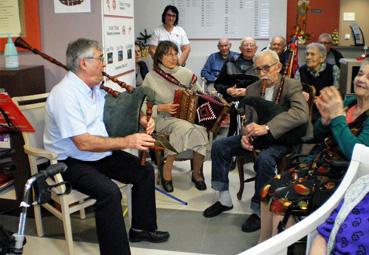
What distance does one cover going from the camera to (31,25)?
323 cm

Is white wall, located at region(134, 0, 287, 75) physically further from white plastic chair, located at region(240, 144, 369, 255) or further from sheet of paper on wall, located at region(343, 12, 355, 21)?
white plastic chair, located at region(240, 144, 369, 255)

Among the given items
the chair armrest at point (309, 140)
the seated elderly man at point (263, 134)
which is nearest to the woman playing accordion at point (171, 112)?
the seated elderly man at point (263, 134)

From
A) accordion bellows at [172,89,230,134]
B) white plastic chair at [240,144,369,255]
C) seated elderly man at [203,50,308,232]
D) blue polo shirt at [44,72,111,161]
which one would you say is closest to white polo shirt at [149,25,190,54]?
accordion bellows at [172,89,230,134]

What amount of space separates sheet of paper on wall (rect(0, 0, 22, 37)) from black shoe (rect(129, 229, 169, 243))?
5.52ft

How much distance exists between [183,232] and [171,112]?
107 cm

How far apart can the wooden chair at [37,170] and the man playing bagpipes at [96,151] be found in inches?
3.6

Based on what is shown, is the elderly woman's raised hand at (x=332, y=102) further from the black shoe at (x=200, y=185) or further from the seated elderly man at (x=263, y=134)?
the black shoe at (x=200, y=185)

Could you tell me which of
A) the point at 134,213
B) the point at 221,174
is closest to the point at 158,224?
the point at 134,213

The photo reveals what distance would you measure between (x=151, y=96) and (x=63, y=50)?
0.75 meters

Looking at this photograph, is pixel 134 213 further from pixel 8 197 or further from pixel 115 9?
pixel 115 9

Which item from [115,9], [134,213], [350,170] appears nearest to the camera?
[350,170]

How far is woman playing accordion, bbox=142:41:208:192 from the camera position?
3.65 metres

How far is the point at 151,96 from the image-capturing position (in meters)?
3.53

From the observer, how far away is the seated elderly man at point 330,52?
530cm
